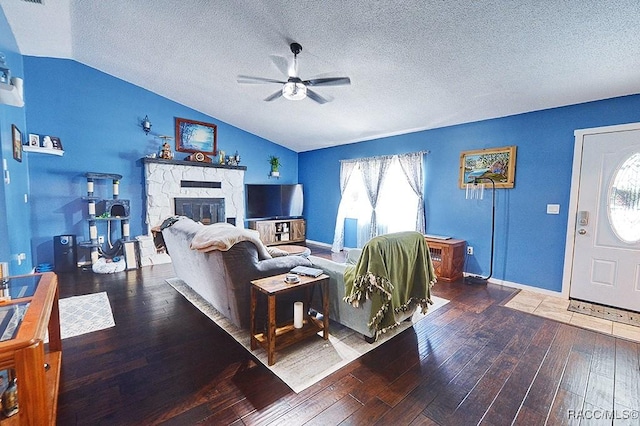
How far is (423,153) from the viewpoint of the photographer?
4801mm

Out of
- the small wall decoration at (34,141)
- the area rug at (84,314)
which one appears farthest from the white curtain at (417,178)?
the small wall decoration at (34,141)

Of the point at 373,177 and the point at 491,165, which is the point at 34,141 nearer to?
the point at 373,177

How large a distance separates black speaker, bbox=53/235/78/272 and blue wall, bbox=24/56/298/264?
5.9 inches

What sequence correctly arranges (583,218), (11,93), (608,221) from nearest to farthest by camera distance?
(11,93)
(608,221)
(583,218)

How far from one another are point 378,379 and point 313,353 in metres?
0.55

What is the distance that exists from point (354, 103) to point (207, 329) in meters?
3.57

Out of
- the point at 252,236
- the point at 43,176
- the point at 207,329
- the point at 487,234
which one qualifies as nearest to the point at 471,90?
the point at 487,234

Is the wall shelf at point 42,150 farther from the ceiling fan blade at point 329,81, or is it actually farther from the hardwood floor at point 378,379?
the ceiling fan blade at point 329,81

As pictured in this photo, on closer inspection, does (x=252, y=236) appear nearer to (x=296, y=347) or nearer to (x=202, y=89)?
(x=296, y=347)

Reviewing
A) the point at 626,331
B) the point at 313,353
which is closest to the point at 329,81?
the point at 313,353

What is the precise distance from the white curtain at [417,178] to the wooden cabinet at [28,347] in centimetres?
473

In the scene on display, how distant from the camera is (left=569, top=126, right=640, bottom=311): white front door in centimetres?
303

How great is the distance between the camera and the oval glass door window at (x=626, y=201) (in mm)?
3010

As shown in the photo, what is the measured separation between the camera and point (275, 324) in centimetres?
210
